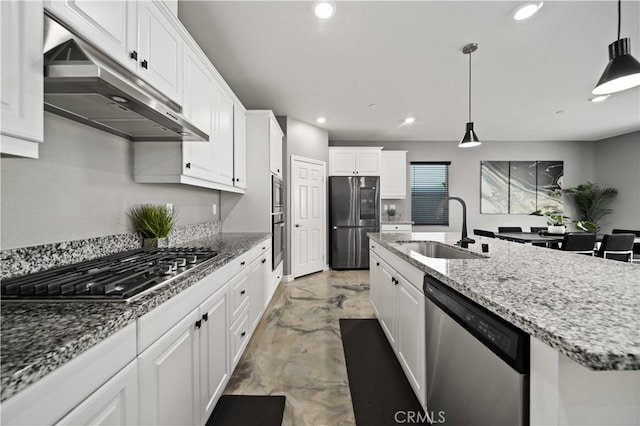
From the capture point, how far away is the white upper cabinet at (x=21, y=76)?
0.72m

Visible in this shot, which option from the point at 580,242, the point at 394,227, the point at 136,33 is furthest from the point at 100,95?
the point at 394,227

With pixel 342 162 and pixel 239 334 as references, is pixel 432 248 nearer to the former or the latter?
pixel 239 334

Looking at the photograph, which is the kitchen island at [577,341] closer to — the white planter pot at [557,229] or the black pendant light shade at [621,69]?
the black pendant light shade at [621,69]

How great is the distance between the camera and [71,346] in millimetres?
582

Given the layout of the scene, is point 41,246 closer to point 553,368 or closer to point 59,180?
point 59,180

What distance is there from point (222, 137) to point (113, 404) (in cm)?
218

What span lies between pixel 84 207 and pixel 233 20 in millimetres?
1828

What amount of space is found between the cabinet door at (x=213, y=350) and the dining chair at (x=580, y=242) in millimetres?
3895

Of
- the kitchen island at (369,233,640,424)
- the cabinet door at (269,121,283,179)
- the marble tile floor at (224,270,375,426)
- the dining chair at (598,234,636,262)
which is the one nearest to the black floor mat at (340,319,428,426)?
the marble tile floor at (224,270,375,426)

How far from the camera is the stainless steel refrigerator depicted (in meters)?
4.89

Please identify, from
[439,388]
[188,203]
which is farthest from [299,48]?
[439,388]

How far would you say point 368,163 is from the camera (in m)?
5.08

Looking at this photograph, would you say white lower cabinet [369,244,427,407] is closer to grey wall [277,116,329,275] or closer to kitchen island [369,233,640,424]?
kitchen island [369,233,640,424]

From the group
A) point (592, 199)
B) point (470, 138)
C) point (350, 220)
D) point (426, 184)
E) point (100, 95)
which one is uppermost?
point (470, 138)
